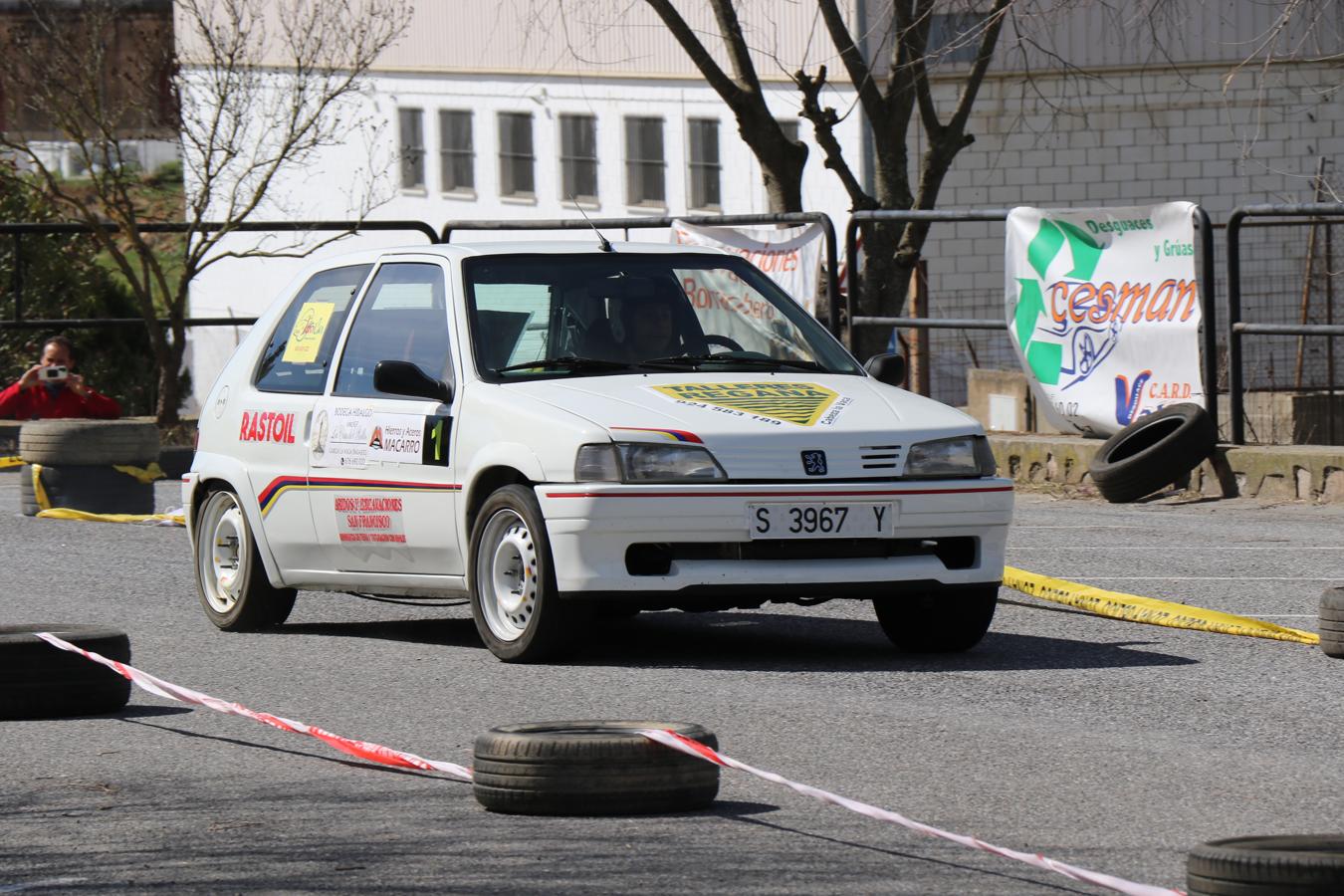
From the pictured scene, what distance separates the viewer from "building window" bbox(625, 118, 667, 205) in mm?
38469

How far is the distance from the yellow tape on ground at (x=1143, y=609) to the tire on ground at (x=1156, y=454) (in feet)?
14.1

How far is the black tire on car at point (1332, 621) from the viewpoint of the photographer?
924cm

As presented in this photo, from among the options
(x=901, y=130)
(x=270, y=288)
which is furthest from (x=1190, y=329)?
(x=270, y=288)

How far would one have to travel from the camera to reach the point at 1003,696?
8508mm

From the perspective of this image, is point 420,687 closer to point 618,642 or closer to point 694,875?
point 618,642

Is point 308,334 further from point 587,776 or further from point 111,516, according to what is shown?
point 111,516

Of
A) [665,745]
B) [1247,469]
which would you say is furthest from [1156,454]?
[665,745]

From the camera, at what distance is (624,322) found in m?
10.2

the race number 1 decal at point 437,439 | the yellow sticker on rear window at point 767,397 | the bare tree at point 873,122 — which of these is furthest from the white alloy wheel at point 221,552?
the bare tree at point 873,122

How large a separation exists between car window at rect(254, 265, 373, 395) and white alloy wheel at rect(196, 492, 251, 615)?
553 millimetres

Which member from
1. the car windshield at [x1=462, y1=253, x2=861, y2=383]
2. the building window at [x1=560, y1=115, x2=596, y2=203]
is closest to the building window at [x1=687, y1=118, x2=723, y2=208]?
the building window at [x1=560, y1=115, x2=596, y2=203]

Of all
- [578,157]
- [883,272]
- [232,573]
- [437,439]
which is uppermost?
[578,157]

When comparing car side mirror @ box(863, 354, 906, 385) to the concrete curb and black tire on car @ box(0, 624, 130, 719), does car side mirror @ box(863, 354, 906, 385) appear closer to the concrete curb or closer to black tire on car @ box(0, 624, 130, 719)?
black tire on car @ box(0, 624, 130, 719)

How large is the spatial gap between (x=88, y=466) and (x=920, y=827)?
1154 cm
